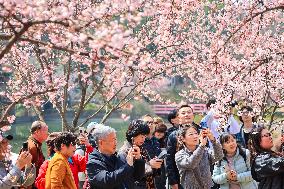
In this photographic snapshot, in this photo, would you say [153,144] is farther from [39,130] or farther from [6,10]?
[6,10]

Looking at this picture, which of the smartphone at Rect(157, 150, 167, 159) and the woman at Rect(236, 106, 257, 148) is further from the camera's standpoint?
the woman at Rect(236, 106, 257, 148)

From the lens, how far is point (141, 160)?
5133 mm

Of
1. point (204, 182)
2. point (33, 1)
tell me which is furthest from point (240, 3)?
point (33, 1)

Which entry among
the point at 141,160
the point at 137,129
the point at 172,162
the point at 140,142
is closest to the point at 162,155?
the point at 172,162

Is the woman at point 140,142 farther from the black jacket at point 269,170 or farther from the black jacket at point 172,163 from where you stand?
the black jacket at point 269,170

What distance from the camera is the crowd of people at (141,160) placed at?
16.8ft

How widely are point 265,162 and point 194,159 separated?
83 centimetres

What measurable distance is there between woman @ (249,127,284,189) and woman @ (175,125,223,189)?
0.54m

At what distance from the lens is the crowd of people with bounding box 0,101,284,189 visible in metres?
5.13

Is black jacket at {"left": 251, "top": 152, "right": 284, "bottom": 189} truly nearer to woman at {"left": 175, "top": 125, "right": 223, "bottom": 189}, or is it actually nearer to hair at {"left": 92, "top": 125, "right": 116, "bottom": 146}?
woman at {"left": 175, "top": 125, "right": 223, "bottom": 189}

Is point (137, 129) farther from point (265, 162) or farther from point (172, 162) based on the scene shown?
point (265, 162)

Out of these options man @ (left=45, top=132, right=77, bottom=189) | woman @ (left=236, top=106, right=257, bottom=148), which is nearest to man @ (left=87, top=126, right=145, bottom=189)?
man @ (left=45, top=132, right=77, bottom=189)

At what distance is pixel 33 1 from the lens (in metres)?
3.90

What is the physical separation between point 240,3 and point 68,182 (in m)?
4.02
